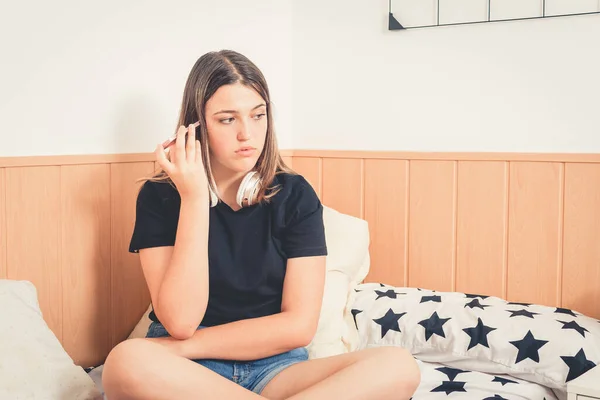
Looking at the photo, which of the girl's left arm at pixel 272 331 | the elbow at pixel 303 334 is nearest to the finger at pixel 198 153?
the girl's left arm at pixel 272 331

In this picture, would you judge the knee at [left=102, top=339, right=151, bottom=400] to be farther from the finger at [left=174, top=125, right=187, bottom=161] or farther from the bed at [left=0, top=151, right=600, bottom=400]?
the finger at [left=174, top=125, right=187, bottom=161]

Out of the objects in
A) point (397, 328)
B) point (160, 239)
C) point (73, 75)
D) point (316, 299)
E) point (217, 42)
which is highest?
point (217, 42)

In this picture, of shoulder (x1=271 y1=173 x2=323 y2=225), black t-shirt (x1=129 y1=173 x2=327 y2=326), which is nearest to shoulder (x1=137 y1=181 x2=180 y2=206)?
black t-shirt (x1=129 y1=173 x2=327 y2=326)

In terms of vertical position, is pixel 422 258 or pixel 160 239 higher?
pixel 160 239

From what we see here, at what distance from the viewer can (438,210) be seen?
2.09 metres

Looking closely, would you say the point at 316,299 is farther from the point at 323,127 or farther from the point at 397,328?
the point at 323,127

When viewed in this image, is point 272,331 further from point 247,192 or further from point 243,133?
point 243,133

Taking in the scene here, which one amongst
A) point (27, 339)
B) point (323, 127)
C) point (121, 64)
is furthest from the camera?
point (323, 127)

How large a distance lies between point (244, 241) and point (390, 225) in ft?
2.62

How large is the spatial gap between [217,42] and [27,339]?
3.31ft

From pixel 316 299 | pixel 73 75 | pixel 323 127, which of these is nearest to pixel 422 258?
pixel 323 127

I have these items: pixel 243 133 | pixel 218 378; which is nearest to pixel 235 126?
pixel 243 133

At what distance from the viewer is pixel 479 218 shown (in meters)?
2.03

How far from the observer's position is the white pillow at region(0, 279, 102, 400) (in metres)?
1.28
